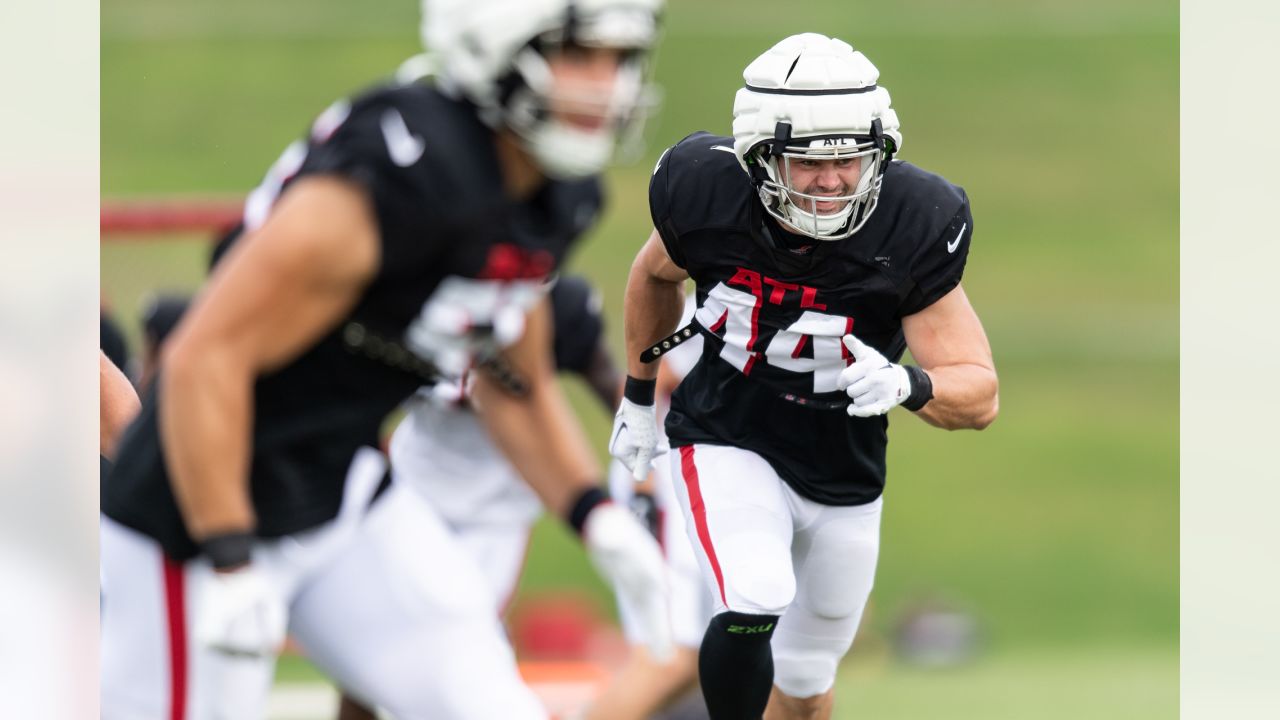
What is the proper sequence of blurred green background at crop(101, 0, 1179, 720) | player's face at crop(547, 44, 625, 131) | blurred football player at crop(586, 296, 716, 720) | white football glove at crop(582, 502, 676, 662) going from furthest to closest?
1. blurred green background at crop(101, 0, 1179, 720)
2. blurred football player at crop(586, 296, 716, 720)
3. white football glove at crop(582, 502, 676, 662)
4. player's face at crop(547, 44, 625, 131)

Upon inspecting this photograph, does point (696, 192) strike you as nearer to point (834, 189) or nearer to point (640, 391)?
point (834, 189)

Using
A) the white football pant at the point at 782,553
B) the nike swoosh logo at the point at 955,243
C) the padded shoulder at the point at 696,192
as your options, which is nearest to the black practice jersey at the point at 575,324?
the white football pant at the point at 782,553

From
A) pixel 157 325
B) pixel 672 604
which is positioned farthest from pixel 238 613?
pixel 157 325

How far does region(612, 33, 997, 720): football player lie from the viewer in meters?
3.67

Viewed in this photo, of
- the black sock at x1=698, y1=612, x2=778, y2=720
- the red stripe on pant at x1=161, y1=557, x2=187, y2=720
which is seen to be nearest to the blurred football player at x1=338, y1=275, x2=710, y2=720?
the black sock at x1=698, y1=612, x2=778, y2=720

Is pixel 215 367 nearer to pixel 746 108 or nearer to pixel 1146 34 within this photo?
pixel 746 108

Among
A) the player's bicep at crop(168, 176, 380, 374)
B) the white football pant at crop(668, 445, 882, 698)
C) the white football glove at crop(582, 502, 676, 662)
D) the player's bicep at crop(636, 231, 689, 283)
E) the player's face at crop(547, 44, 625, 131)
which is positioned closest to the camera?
the player's bicep at crop(168, 176, 380, 374)

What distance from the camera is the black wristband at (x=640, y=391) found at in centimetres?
412

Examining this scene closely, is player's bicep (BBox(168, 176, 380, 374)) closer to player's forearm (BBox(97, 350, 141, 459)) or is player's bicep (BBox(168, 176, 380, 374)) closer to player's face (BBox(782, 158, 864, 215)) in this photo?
player's forearm (BBox(97, 350, 141, 459))

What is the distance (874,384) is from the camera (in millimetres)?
3506

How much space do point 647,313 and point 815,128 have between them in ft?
2.13

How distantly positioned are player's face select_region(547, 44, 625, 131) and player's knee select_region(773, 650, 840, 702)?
1.57 metres
